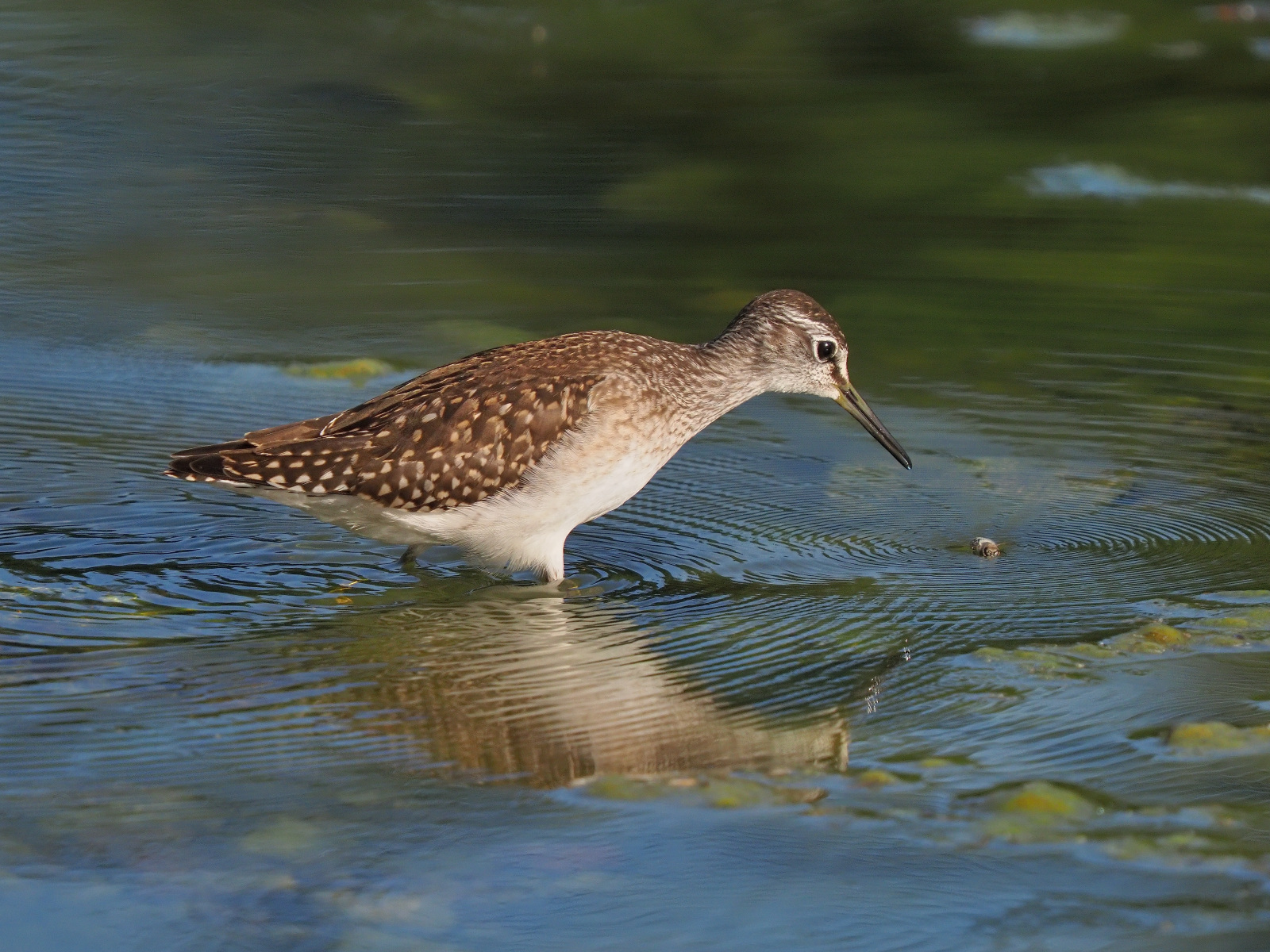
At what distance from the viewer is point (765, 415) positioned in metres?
9.14

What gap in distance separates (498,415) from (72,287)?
4.02 meters

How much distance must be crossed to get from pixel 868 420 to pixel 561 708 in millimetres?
2931

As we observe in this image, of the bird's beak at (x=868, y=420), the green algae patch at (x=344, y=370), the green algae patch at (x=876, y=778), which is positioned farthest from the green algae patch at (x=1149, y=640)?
the green algae patch at (x=344, y=370)

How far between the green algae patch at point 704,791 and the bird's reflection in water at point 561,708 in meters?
0.07

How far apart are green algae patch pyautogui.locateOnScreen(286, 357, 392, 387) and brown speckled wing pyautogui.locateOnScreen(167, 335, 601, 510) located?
5.43 feet

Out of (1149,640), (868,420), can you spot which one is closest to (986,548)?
(1149,640)

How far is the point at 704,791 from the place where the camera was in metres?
5.18

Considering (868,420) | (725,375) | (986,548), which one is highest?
(725,375)

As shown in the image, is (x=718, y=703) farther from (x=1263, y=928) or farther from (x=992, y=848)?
(x=1263, y=928)

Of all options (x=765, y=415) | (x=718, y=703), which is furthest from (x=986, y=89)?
(x=718, y=703)

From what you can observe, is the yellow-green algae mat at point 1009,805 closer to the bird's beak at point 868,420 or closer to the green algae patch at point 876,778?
the green algae patch at point 876,778

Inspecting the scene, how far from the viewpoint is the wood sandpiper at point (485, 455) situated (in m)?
7.04

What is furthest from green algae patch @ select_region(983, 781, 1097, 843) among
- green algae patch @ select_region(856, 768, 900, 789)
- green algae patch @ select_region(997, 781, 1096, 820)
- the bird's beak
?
the bird's beak

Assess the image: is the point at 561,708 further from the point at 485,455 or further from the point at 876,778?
the point at 485,455
